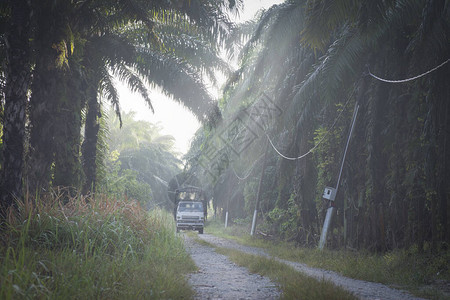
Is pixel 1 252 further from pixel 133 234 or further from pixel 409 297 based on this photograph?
pixel 409 297

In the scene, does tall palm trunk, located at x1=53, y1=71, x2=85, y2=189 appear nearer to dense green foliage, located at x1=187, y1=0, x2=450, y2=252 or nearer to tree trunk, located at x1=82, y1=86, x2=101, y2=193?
tree trunk, located at x1=82, y1=86, x2=101, y2=193

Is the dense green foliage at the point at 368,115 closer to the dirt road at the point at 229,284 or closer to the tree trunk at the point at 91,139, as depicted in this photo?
the dirt road at the point at 229,284

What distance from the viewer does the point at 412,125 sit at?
31.0 ft

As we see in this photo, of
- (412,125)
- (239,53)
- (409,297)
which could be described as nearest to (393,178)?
(412,125)

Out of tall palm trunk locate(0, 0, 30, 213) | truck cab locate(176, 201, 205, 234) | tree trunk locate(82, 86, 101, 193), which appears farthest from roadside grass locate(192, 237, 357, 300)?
truck cab locate(176, 201, 205, 234)

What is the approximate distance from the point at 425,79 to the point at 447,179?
7.67 ft

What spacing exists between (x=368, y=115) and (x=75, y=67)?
8.24 meters

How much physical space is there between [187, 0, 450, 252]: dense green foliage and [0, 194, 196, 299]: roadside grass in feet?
17.4

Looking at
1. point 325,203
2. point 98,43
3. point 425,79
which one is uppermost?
point 98,43

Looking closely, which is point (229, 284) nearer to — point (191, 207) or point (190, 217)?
point (190, 217)

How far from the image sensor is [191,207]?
2445 centimetres

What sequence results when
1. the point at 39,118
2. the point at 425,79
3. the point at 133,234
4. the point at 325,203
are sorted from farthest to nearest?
the point at 325,203 → the point at 39,118 → the point at 425,79 → the point at 133,234

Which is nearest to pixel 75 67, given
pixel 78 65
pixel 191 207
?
pixel 78 65

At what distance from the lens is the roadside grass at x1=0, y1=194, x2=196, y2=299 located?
4.33 m
